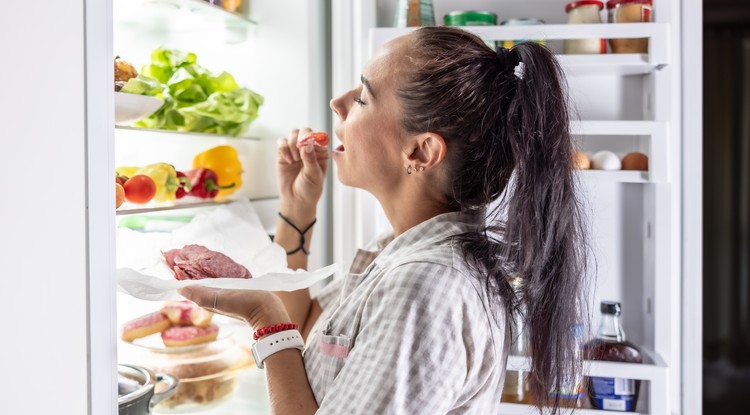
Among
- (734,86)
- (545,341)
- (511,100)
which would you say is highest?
(734,86)

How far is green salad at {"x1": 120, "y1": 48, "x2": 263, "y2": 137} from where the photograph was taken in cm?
136

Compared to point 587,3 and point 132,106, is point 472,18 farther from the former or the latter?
point 132,106

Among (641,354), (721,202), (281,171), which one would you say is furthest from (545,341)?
(721,202)

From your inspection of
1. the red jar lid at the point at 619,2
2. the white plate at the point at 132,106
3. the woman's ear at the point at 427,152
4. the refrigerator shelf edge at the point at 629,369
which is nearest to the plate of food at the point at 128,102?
the white plate at the point at 132,106

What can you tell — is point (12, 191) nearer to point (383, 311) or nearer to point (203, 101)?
point (383, 311)

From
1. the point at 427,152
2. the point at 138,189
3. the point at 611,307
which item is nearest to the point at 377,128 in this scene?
the point at 427,152

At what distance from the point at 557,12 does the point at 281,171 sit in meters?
0.72

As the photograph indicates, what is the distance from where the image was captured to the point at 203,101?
4.63ft

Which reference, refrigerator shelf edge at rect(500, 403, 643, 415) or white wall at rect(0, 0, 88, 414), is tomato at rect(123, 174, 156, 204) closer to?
white wall at rect(0, 0, 88, 414)

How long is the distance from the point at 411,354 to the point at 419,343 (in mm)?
16

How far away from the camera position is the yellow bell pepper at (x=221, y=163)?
1.45 metres

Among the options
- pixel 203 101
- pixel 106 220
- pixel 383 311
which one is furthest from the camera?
pixel 203 101

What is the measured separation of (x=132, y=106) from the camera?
1126mm

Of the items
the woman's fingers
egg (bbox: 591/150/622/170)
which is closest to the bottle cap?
egg (bbox: 591/150/622/170)
